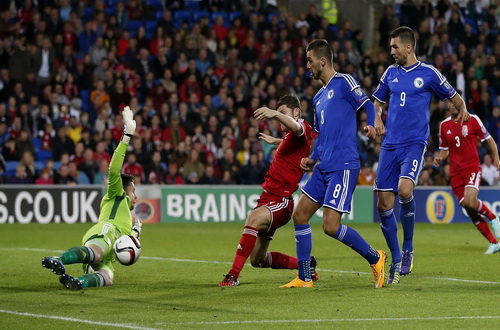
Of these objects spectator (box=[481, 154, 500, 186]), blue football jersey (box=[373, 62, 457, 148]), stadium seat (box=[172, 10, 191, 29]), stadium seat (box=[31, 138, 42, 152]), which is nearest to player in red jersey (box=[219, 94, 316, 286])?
blue football jersey (box=[373, 62, 457, 148])

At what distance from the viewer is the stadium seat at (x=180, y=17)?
26102 millimetres

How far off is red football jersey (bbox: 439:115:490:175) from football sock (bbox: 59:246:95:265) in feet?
21.6

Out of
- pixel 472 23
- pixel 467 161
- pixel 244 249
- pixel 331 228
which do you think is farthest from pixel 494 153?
pixel 472 23

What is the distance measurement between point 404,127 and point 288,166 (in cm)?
134

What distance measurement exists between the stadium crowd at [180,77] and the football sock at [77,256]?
1140 centimetres

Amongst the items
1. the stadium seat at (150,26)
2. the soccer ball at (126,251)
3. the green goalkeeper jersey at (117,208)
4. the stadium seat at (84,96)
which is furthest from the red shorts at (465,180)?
the stadium seat at (150,26)

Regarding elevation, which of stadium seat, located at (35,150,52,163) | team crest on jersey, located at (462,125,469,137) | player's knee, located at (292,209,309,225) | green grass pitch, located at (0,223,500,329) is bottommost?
green grass pitch, located at (0,223,500,329)

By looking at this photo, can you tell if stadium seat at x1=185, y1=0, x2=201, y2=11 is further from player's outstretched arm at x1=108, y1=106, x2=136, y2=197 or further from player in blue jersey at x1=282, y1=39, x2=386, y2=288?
player in blue jersey at x1=282, y1=39, x2=386, y2=288

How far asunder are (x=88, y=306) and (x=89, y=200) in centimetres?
1225

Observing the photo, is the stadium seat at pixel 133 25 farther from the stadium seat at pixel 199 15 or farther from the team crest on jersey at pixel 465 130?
the team crest on jersey at pixel 465 130

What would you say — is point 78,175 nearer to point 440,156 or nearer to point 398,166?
point 440,156

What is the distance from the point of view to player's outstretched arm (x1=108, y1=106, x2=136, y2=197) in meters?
9.72

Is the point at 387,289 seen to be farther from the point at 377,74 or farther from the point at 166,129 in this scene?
the point at 377,74

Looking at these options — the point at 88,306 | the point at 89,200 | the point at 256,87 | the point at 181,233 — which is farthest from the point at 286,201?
the point at 256,87
